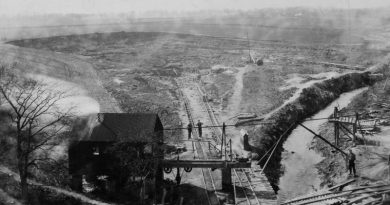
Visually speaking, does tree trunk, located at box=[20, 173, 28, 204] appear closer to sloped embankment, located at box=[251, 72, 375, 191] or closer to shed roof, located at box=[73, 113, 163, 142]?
shed roof, located at box=[73, 113, 163, 142]

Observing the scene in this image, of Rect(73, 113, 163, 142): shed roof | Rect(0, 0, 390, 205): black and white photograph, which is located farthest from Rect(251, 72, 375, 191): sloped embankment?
Rect(73, 113, 163, 142): shed roof

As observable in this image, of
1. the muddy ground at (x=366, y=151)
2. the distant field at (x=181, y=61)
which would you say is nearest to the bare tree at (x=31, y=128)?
the distant field at (x=181, y=61)

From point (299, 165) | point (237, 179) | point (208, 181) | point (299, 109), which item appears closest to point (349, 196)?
point (237, 179)

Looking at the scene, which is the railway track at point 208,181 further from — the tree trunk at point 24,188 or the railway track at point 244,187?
the tree trunk at point 24,188

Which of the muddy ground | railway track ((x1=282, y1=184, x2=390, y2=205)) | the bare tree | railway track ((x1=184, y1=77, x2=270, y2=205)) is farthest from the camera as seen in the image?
the muddy ground

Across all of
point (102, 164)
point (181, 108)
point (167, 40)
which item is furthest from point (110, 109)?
point (167, 40)

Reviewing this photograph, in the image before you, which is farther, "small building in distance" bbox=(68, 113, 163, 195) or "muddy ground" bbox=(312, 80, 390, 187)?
"small building in distance" bbox=(68, 113, 163, 195)

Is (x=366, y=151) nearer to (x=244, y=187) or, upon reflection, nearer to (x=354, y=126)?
(x=354, y=126)

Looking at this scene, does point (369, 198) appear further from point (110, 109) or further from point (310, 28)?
point (310, 28)
